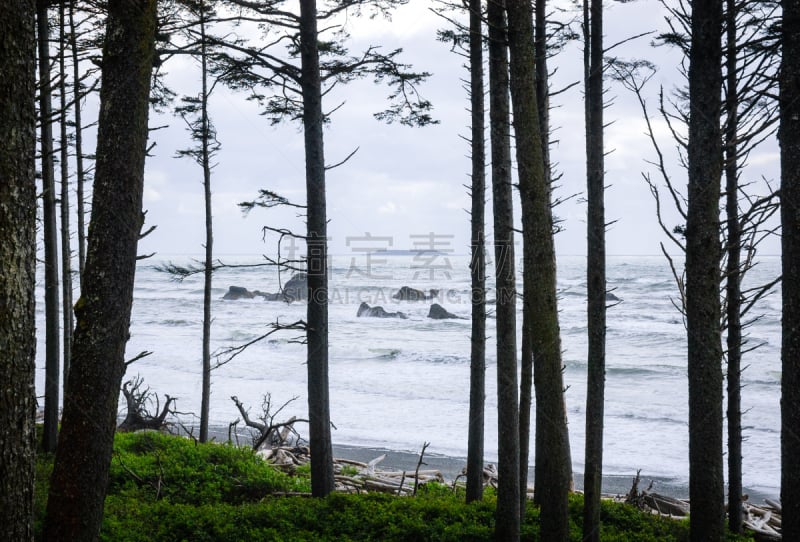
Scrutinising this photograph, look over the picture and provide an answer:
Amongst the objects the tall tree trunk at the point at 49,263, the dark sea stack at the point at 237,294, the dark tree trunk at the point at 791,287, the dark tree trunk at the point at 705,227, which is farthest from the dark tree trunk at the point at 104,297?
the dark sea stack at the point at 237,294

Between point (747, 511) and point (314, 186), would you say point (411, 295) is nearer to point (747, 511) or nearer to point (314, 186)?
point (747, 511)

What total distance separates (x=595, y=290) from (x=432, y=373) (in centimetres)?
1859

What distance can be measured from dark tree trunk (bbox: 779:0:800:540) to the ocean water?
2.52 metres

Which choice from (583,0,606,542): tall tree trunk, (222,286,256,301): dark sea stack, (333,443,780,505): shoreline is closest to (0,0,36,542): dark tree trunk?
(583,0,606,542): tall tree trunk

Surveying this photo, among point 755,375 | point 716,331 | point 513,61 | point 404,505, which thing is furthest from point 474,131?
point 755,375

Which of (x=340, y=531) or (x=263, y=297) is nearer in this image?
(x=340, y=531)

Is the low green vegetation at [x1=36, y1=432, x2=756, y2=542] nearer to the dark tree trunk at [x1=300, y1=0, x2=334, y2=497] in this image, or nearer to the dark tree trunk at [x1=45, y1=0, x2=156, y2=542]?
the dark tree trunk at [x1=45, y1=0, x2=156, y2=542]

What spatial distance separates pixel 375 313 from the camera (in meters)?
38.4

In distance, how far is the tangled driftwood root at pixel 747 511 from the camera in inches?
304

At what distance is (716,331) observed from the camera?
502 cm

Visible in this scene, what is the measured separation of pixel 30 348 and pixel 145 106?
7.08 ft

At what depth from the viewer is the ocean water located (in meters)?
14.9

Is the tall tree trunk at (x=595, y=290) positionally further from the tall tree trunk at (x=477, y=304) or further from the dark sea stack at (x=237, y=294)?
the dark sea stack at (x=237, y=294)

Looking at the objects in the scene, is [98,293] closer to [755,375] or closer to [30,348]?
[30,348]
